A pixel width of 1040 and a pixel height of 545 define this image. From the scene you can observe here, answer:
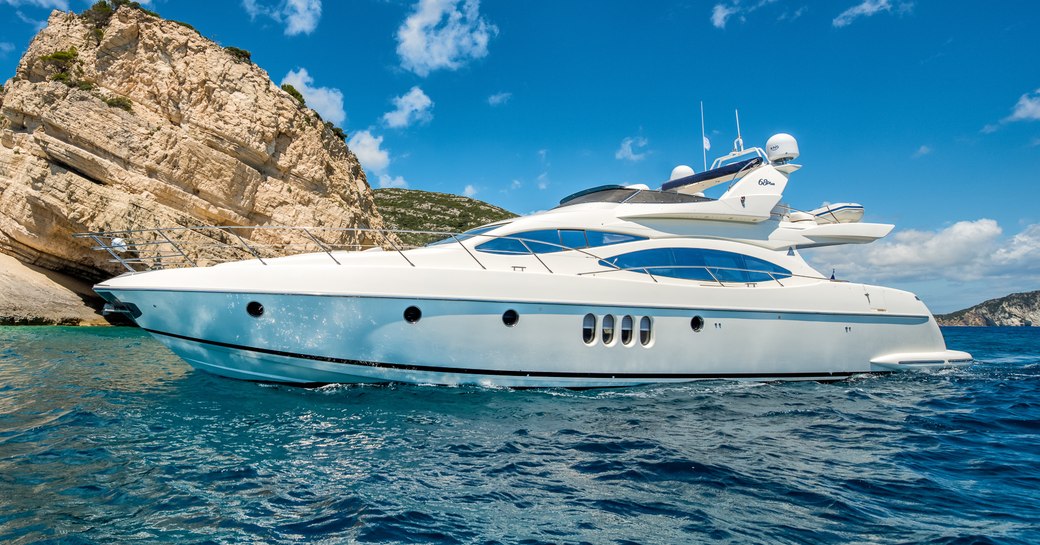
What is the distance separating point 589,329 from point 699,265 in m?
2.67

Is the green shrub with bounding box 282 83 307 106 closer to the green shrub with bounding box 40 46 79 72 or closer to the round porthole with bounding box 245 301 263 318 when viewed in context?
the green shrub with bounding box 40 46 79 72

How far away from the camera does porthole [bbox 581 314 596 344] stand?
25.9ft

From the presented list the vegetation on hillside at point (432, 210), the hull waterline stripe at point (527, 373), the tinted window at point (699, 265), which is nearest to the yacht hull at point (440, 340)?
the hull waterline stripe at point (527, 373)

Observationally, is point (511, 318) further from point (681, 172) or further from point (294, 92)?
point (294, 92)

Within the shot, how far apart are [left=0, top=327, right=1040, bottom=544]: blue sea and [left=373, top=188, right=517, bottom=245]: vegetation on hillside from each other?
57.8 metres

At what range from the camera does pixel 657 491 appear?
4.11 metres

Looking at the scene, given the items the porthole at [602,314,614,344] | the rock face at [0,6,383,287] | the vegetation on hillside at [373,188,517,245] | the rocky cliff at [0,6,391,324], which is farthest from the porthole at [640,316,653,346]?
the vegetation on hillside at [373,188,517,245]

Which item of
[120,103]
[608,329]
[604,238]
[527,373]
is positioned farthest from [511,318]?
[120,103]

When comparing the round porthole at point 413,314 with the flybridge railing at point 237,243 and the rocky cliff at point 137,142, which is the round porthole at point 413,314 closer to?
the flybridge railing at point 237,243

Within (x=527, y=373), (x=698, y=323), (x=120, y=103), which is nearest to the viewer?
(x=527, y=373)

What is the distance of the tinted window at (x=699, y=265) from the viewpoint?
8.82 metres

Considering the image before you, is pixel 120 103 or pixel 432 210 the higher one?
pixel 432 210

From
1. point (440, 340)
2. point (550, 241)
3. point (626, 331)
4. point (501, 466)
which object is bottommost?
point (501, 466)

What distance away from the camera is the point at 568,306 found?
7766 millimetres
